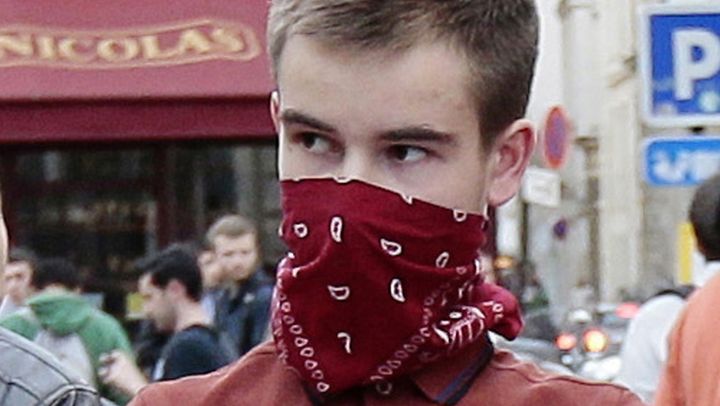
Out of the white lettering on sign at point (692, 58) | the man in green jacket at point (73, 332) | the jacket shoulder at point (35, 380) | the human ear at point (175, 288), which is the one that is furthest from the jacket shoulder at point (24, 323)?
the jacket shoulder at point (35, 380)

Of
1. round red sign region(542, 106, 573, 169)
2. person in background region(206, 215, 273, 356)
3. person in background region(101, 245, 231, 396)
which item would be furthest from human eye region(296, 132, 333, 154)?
round red sign region(542, 106, 573, 169)

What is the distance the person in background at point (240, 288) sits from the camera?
8.84 metres

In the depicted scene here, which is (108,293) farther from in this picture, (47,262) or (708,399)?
(708,399)

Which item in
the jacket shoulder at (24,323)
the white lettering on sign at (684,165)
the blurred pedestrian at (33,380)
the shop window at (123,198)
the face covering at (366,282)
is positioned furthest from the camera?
the shop window at (123,198)

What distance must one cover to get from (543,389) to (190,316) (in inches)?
Result: 222

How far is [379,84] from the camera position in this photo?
7.18 ft

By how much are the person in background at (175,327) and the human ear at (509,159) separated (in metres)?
4.33

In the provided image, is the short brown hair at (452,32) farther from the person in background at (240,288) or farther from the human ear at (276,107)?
the person in background at (240,288)

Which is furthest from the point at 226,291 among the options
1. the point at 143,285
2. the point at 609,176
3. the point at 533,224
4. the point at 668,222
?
the point at 533,224

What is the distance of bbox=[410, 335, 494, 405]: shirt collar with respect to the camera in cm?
227

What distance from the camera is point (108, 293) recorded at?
1338cm

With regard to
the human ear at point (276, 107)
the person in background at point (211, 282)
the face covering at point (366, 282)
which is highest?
the human ear at point (276, 107)

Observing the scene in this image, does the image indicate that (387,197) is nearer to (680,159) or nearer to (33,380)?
(33,380)

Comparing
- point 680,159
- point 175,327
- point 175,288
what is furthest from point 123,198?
point 680,159
